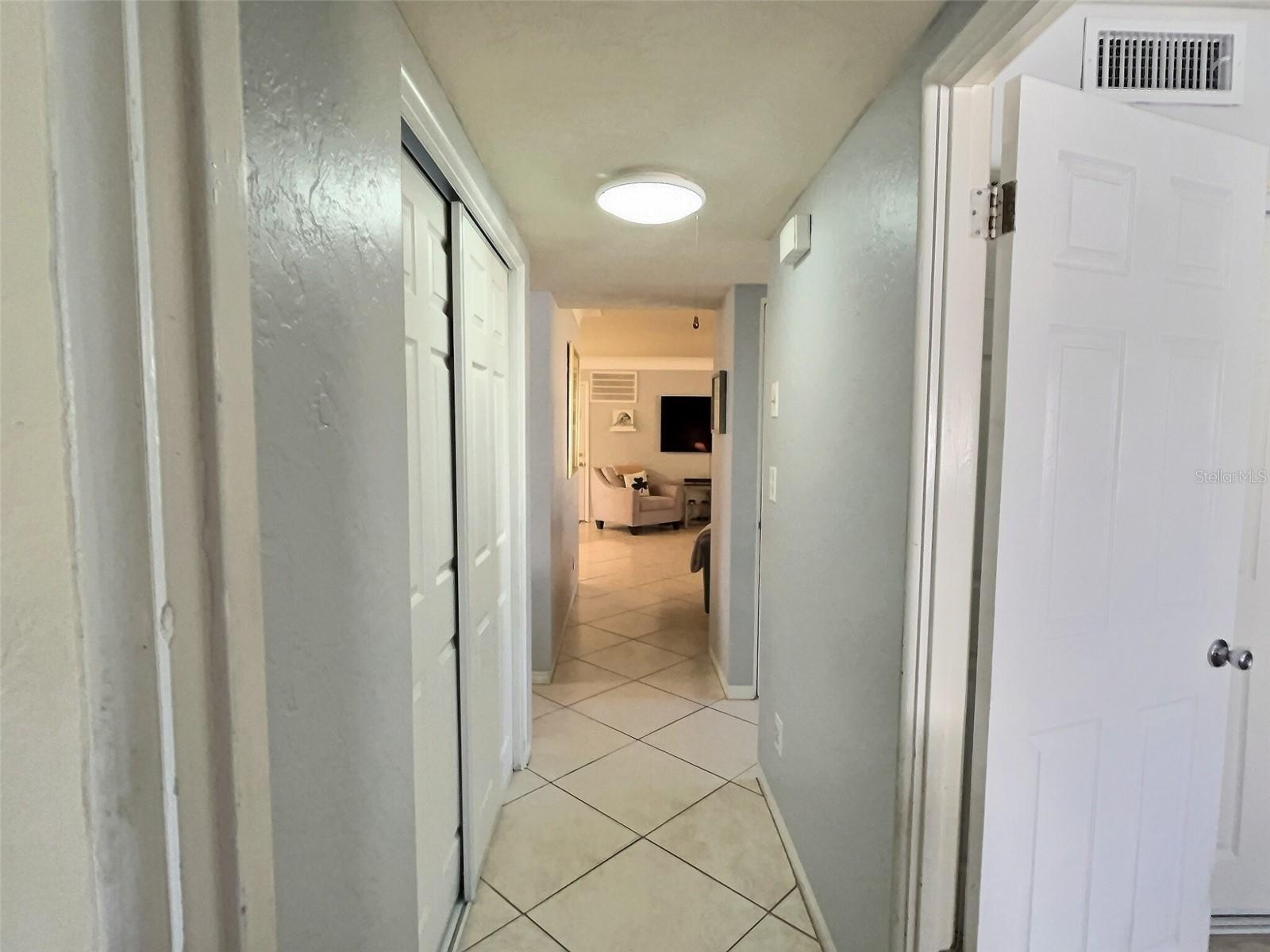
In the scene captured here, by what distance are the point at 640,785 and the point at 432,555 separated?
4.91 ft

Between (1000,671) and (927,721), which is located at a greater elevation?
(1000,671)

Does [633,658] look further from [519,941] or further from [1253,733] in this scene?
[1253,733]

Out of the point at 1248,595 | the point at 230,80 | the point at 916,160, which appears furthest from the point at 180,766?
the point at 1248,595

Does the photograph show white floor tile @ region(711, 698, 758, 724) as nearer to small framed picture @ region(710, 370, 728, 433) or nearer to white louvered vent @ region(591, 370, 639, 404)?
small framed picture @ region(710, 370, 728, 433)

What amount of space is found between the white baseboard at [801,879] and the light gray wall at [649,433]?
6.84m

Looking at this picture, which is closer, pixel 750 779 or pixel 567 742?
pixel 750 779

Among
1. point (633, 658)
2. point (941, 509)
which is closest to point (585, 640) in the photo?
point (633, 658)

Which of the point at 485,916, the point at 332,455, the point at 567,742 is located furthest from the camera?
the point at 567,742

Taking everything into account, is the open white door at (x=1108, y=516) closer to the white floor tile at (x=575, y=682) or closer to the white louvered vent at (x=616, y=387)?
the white floor tile at (x=575, y=682)

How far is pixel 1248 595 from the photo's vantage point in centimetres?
168

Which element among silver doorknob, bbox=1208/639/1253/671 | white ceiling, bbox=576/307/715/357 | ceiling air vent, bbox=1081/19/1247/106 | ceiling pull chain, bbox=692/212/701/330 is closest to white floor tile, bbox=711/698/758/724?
silver doorknob, bbox=1208/639/1253/671

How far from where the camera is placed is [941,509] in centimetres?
117

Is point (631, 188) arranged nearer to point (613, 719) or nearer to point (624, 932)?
point (624, 932)

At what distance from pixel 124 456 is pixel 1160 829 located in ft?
6.13
